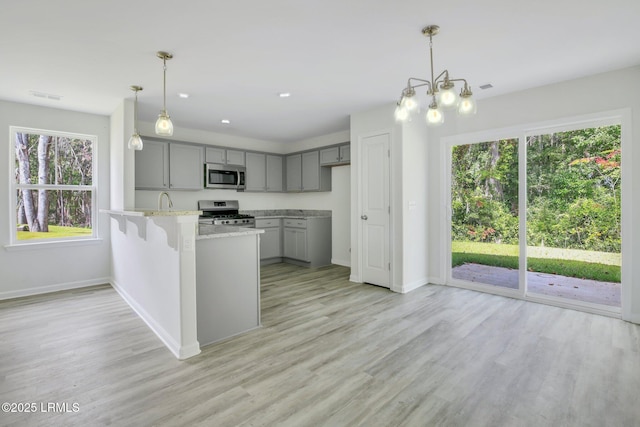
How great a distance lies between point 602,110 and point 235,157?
5.18 metres

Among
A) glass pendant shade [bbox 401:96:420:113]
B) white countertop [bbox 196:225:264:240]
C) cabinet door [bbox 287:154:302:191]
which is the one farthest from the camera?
cabinet door [bbox 287:154:302:191]

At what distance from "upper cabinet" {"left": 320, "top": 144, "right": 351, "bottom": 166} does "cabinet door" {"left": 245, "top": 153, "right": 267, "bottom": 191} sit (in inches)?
49.0

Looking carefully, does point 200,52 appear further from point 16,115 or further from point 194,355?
point 16,115

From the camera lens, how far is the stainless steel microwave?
5488mm

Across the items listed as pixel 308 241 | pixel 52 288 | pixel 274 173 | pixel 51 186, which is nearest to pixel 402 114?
pixel 308 241

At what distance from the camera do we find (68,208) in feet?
14.6

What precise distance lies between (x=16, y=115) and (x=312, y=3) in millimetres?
4269

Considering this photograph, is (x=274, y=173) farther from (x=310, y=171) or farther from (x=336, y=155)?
(x=336, y=155)

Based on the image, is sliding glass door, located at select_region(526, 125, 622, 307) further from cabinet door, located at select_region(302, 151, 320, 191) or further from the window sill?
the window sill

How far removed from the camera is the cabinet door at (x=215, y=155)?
216 inches

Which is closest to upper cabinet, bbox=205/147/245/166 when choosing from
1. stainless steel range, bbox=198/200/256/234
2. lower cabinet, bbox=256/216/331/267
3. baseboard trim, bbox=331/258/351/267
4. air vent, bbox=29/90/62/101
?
stainless steel range, bbox=198/200/256/234

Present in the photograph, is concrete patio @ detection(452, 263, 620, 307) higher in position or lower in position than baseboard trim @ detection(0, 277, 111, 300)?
higher

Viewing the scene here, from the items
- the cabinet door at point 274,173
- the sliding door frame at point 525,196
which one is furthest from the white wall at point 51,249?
the sliding door frame at point 525,196

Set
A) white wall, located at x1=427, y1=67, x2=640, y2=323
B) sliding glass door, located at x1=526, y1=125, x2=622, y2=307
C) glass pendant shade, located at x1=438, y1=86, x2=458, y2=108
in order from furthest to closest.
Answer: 1. sliding glass door, located at x1=526, y1=125, x2=622, y2=307
2. white wall, located at x1=427, y1=67, x2=640, y2=323
3. glass pendant shade, located at x1=438, y1=86, x2=458, y2=108
